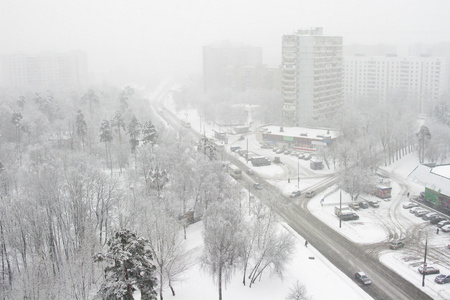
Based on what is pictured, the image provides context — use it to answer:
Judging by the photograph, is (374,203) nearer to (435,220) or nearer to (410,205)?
(410,205)

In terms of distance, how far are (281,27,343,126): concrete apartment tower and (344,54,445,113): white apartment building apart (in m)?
18.7

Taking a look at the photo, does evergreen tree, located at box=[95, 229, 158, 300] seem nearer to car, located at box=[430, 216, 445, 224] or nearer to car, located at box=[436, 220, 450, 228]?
car, located at box=[436, 220, 450, 228]

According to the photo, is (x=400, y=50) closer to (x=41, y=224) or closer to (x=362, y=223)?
(x=362, y=223)

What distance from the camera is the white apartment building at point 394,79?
83.5 meters

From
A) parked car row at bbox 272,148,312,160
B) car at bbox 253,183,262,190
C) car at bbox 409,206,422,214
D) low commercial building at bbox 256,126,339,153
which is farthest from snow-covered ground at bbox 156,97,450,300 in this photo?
low commercial building at bbox 256,126,339,153

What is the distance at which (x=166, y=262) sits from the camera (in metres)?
21.8

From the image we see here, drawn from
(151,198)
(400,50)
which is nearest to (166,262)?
(151,198)

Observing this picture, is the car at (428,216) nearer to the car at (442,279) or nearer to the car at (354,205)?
the car at (354,205)

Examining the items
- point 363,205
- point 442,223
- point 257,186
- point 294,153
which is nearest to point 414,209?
point 442,223

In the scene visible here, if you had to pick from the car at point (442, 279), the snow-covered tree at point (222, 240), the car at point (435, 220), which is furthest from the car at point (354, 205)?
the snow-covered tree at point (222, 240)

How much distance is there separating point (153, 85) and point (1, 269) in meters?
149

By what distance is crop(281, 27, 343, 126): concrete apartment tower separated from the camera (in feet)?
207

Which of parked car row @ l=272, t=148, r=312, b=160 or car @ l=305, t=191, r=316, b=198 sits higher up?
parked car row @ l=272, t=148, r=312, b=160

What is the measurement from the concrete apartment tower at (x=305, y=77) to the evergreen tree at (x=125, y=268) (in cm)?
5194
